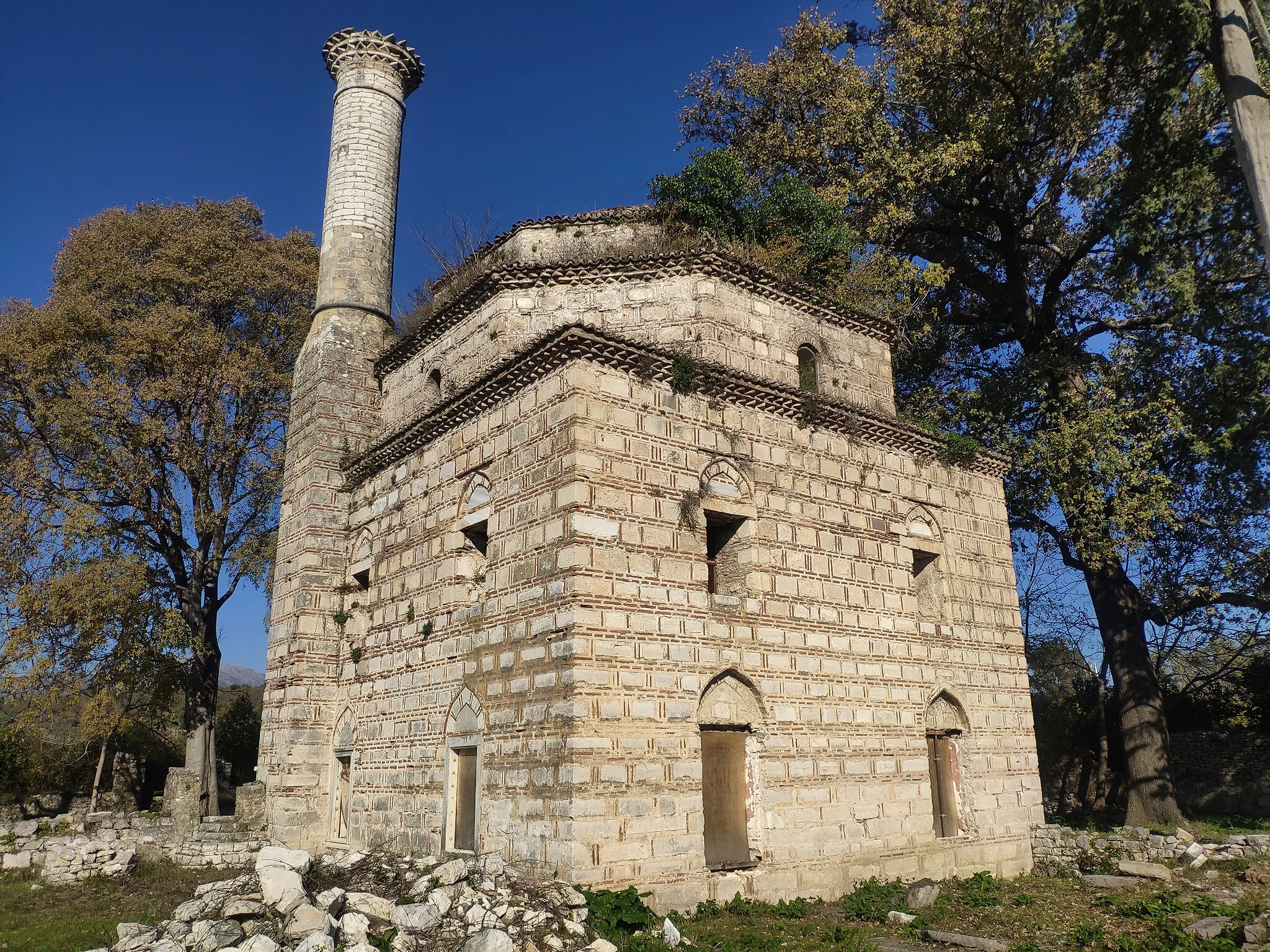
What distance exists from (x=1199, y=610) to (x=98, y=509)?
21.5 m

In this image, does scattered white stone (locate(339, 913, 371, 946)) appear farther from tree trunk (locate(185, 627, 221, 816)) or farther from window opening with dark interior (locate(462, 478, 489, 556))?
tree trunk (locate(185, 627, 221, 816))

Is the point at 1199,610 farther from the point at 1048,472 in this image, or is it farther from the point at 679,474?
the point at 679,474

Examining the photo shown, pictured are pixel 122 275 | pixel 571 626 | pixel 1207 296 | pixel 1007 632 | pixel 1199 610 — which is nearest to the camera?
pixel 571 626

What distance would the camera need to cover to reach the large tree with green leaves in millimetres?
14398

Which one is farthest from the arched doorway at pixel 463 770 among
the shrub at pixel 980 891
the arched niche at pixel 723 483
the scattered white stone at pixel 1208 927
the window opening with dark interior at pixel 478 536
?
the scattered white stone at pixel 1208 927

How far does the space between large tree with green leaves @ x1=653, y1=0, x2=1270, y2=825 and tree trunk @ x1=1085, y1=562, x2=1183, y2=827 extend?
36 mm

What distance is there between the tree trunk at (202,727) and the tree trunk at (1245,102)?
1917cm

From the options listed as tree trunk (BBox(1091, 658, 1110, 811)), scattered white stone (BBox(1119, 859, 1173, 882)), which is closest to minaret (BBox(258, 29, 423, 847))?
scattered white stone (BBox(1119, 859, 1173, 882))

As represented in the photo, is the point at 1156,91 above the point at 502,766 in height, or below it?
above

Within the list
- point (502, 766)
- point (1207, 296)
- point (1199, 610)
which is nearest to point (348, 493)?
point (502, 766)

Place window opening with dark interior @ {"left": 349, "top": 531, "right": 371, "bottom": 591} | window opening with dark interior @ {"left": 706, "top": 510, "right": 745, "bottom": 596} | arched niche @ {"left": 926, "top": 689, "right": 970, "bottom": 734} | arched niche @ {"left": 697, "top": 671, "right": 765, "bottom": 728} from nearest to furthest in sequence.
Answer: arched niche @ {"left": 697, "top": 671, "right": 765, "bottom": 728} < window opening with dark interior @ {"left": 706, "top": 510, "right": 745, "bottom": 596} < arched niche @ {"left": 926, "top": 689, "right": 970, "bottom": 734} < window opening with dark interior @ {"left": 349, "top": 531, "right": 371, "bottom": 591}

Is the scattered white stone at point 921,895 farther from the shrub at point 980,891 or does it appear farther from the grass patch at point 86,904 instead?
the grass patch at point 86,904

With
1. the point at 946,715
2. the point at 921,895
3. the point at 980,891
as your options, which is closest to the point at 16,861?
the point at 921,895

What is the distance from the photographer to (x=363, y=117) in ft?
50.1
